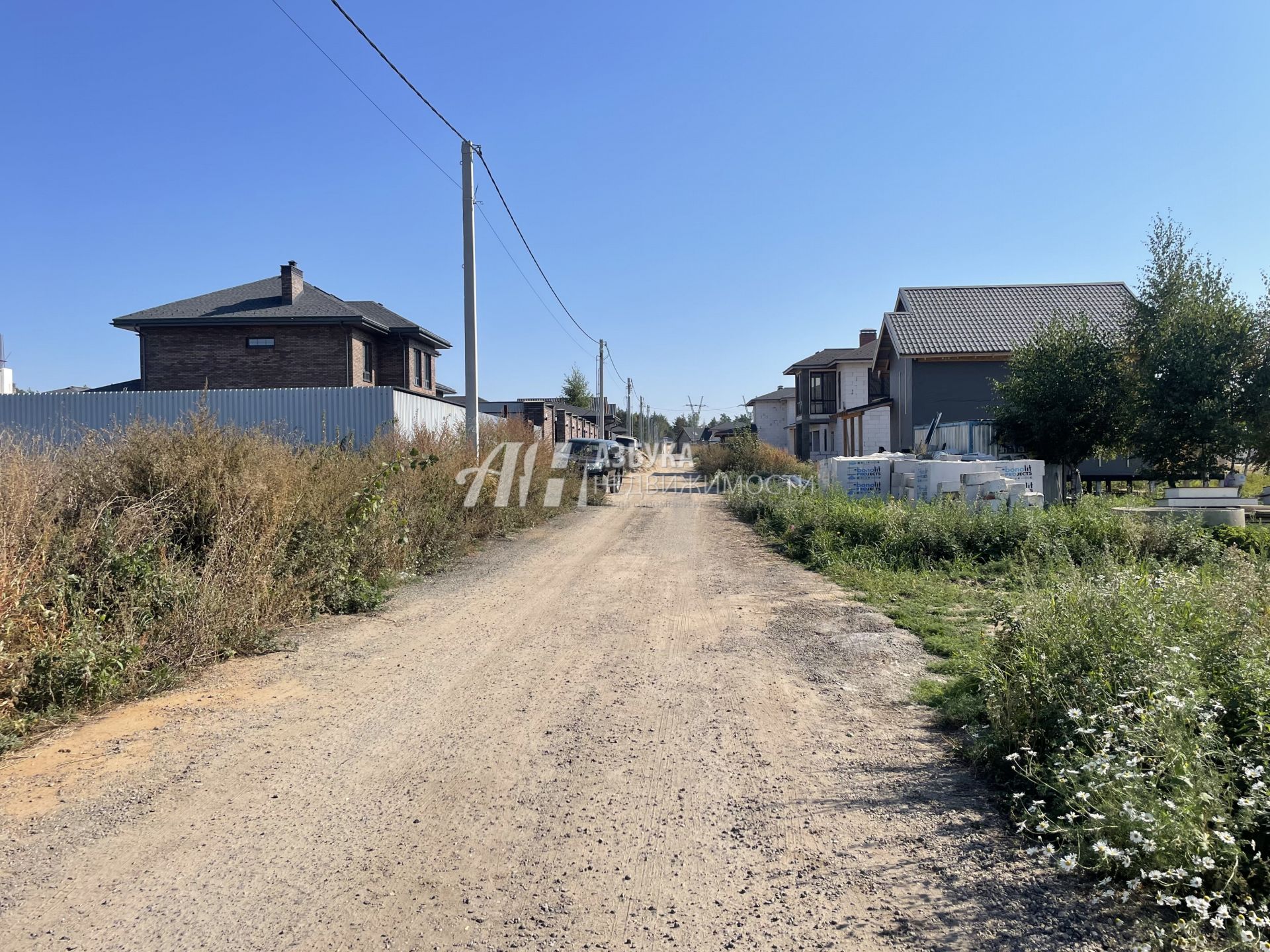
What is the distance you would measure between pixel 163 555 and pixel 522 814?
411cm

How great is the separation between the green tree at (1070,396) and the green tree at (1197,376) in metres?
0.85

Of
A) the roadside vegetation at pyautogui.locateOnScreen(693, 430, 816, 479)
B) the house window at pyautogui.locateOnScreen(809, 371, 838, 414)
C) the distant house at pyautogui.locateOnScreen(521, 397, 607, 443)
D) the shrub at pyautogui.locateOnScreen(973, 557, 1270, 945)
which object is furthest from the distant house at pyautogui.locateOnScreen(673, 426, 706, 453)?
the shrub at pyautogui.locateOnScreen(973, 557, 1270, 945)

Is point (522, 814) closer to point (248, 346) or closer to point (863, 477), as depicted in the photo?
point (863, 477)

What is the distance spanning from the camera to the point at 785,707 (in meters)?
5.38

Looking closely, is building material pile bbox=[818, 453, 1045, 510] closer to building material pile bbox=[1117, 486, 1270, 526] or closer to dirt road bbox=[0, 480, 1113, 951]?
building material pile bbox=[1117, 486, 1270, 526]

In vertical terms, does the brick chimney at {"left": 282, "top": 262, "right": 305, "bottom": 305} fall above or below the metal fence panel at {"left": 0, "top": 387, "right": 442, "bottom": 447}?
above

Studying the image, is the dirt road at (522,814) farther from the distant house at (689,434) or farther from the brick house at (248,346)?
the distant house at (689,434)

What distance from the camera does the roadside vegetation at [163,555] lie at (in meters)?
4.99

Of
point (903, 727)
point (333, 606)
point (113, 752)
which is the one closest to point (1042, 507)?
point (903, 727)

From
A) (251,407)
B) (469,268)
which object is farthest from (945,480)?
(251,407)

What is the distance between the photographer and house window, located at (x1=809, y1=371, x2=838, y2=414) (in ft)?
157

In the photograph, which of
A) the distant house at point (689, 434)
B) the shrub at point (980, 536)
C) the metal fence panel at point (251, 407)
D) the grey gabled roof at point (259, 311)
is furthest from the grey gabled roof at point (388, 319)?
the distant house at point (689, 434)

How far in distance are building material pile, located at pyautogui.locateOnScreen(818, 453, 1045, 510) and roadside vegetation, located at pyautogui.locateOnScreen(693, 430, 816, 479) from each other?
8077 mm

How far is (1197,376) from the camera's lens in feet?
51.7
